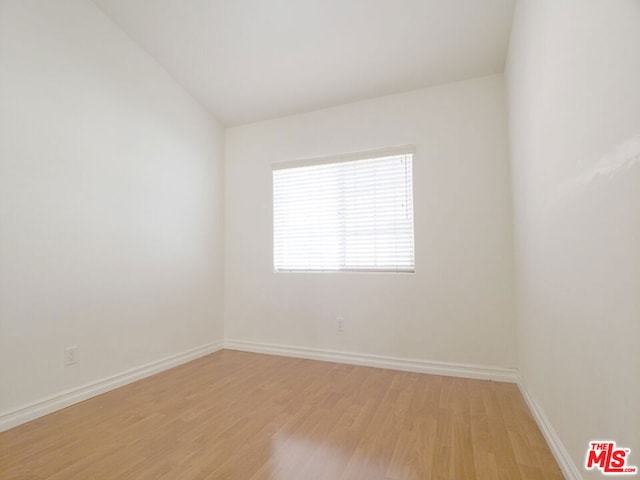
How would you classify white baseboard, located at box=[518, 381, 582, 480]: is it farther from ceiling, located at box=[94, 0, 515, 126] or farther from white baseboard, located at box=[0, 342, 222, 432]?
white baseboard, located at box=[0, 342, 222, 432]

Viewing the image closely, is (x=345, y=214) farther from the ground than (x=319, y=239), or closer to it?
farther from the ground

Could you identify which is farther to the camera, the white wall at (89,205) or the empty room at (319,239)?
the white wall at (89,205)

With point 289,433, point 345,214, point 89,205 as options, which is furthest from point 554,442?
point 89,205

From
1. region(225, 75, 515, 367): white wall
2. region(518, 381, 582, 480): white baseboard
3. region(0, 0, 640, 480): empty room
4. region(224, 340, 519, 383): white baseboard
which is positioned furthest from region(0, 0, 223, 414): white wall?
region(518, 381, 582, 480): white baseboard

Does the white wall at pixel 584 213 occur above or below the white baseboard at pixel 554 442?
above

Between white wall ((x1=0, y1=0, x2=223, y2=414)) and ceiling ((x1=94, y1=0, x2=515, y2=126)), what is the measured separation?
0.35 metres

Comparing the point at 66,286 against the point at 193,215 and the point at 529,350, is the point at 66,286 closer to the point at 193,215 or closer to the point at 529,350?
the point at 193,215

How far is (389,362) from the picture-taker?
3068mm

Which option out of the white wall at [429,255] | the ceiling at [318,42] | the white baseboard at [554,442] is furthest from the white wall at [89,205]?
the white baseboard at [554,442]

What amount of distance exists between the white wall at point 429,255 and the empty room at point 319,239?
20mm

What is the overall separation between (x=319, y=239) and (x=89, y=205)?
2.04 m

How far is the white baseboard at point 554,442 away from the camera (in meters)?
1.43

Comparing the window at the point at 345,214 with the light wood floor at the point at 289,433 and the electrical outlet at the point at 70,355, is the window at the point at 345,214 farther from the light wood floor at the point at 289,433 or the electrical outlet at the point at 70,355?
the electrical outlet at the point at 70,355

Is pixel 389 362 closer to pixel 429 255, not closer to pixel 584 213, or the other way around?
pixel 429 255
